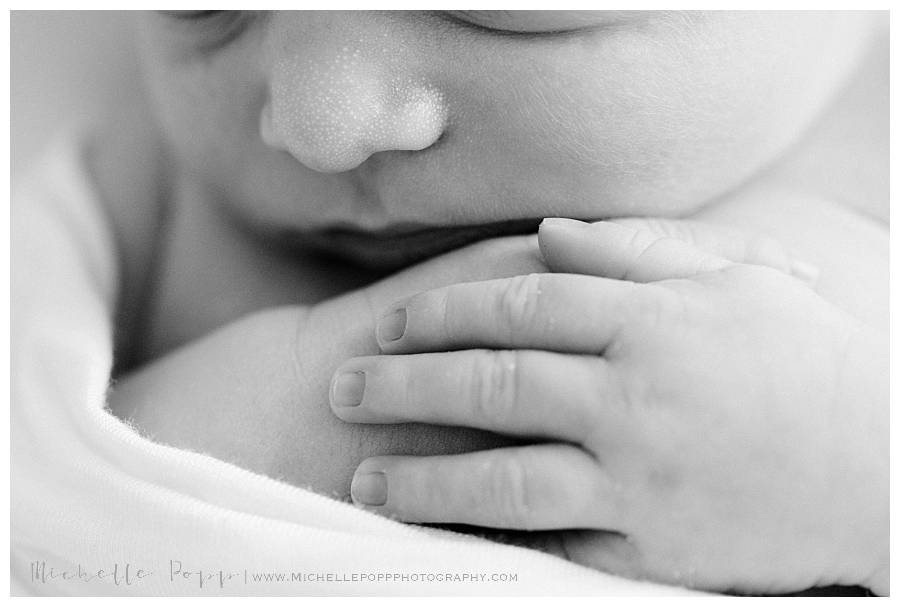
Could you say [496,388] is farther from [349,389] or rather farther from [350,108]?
[350,108]

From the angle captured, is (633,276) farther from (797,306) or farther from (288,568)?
(288,568)

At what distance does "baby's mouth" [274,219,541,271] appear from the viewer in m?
0.71

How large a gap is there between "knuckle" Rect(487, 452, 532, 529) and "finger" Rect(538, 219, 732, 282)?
134 millimetres

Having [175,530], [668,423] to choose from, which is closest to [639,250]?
[668,423]

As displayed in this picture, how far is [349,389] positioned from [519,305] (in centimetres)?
12

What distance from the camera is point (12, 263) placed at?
790 millimetres

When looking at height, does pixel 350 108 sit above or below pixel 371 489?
above

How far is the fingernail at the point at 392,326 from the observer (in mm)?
607

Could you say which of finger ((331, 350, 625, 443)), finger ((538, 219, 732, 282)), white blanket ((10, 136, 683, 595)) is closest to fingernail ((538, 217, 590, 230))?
finger ((538, 219, 732, 282))

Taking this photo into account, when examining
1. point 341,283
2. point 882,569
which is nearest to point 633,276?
point 882,569

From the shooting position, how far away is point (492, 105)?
64 centimetres

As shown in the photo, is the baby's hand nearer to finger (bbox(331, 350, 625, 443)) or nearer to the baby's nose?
finger (bbox(331, 350, 625, 443))

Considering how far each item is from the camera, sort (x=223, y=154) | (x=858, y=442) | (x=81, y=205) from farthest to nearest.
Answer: (x=81, y=205) < (x=223, y=154) < (x=858, y=442)

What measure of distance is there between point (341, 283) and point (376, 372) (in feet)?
0.88
